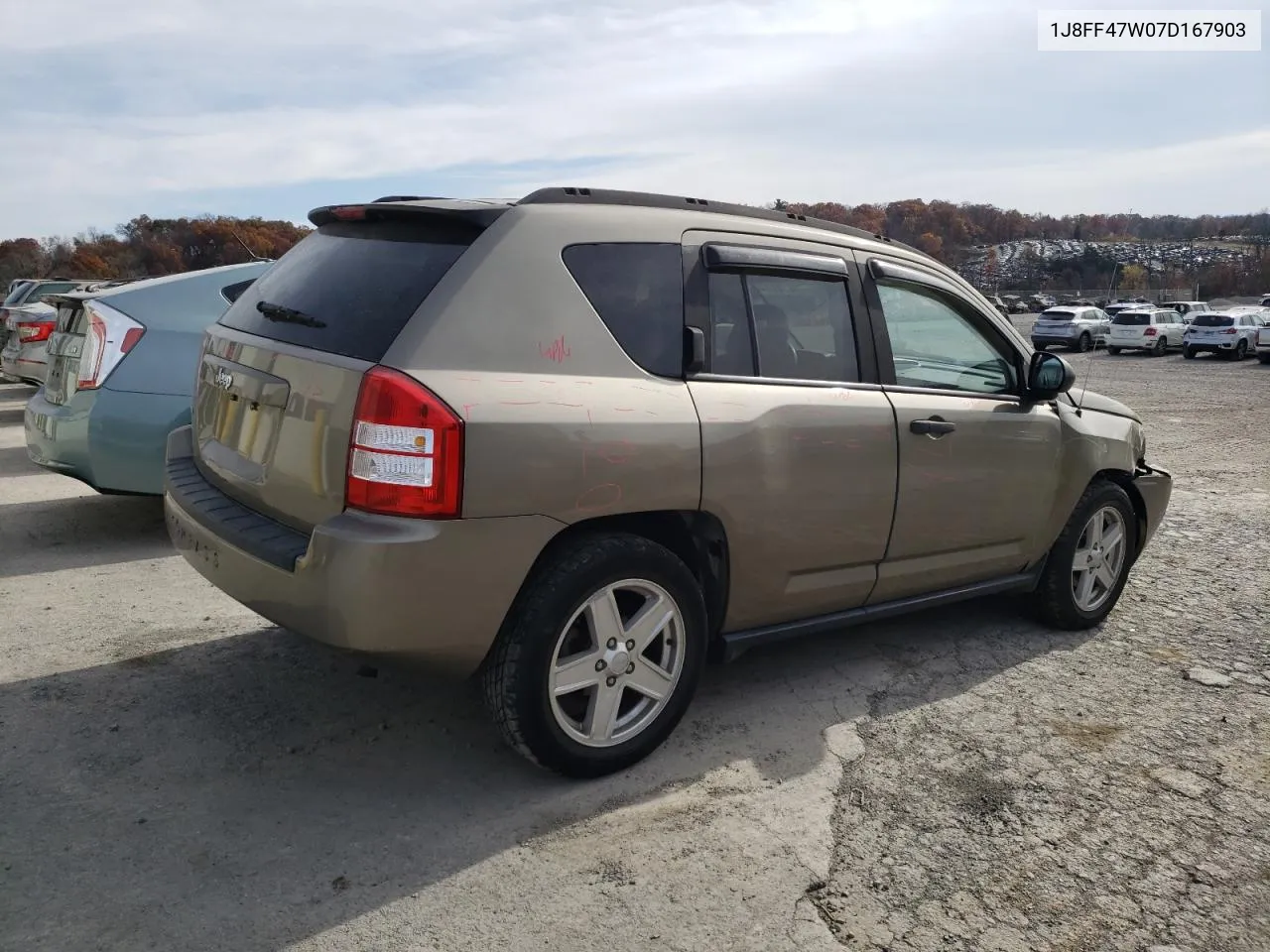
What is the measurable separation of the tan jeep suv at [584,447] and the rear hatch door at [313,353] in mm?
13

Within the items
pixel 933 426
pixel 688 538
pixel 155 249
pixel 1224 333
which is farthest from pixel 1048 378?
pixel 1224 333

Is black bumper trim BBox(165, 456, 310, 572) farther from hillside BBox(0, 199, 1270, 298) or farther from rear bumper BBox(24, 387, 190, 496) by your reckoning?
hillside BBox(0, 199, 1270, 298)

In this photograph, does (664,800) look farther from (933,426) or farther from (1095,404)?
(1095,404)

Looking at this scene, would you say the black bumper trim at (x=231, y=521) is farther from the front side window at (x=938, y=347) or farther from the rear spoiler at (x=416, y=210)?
the front side window at (x=938, y=347)

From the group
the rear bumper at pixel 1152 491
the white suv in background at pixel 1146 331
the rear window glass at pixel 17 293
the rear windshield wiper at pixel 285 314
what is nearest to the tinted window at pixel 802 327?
the rear windshield wiper at pixel 285 314

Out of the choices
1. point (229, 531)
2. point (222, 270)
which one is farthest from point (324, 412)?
point (222, 270)

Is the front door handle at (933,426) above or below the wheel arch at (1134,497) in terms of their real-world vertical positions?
above

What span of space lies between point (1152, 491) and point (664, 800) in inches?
136

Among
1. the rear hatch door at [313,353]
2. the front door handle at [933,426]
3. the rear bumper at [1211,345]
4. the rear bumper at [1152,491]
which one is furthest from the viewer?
the rear bumper at [1211,345]

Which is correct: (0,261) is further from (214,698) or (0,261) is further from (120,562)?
(214,698)

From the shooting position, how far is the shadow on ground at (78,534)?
5734 mm

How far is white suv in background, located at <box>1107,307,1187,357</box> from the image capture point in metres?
35.7

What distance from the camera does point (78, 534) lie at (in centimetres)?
633

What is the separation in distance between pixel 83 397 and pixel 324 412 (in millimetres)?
3490
